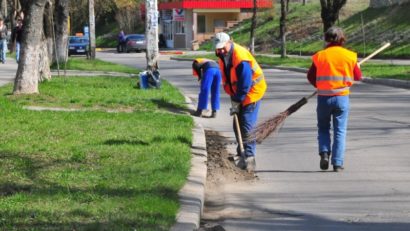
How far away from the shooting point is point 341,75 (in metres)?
10.4

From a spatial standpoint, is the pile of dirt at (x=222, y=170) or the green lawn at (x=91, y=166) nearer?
the green lawn at (x=91, y=166)

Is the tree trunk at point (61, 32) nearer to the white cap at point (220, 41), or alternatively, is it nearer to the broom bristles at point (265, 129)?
the broom bristles at point (265, 129)

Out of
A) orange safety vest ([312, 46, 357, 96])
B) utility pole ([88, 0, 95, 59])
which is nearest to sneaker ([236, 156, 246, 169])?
orange safety vest ([312, 46, 357, 96])

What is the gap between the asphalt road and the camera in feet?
26.3

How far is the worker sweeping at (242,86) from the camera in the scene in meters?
10.4

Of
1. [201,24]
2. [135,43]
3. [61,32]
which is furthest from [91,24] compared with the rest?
[201,24]

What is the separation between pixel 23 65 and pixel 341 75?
9158 mm

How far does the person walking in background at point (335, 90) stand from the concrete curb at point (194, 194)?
152 centimetres

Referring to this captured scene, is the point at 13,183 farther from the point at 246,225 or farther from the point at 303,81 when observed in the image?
the point at 303,81

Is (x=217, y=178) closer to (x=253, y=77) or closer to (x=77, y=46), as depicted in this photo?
(x=253, y=77)

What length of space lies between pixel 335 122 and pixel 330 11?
23.9m

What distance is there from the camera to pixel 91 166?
9703mm

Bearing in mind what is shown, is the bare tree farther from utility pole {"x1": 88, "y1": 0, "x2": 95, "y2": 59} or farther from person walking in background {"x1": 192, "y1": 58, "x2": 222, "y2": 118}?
person walking in background {"x1": 192, "y1": 58, "x2": 222, "y2": 118}

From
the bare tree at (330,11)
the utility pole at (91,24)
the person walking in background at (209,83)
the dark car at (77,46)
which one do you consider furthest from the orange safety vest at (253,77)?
the dark car at (77,46)
